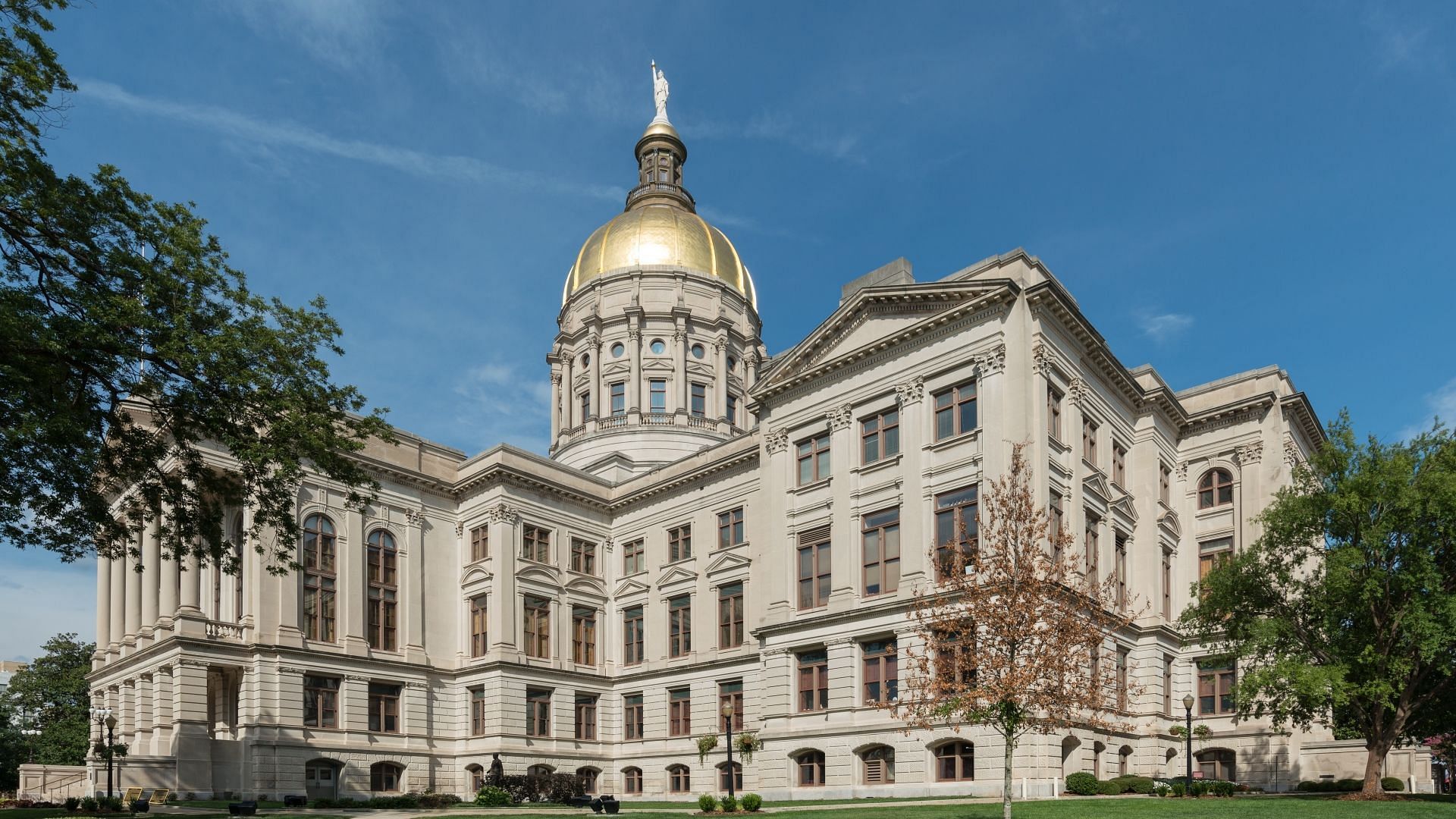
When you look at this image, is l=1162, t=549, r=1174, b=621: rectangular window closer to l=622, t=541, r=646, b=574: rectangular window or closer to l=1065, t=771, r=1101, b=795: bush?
l=1065, t=771, r=1101, b=795: bush

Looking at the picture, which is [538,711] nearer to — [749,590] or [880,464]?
[749,590]

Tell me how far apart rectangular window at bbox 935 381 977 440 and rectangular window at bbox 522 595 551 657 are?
23.1m

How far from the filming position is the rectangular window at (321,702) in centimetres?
4684

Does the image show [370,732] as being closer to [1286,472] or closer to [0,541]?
[0,541]

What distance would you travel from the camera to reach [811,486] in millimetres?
44406

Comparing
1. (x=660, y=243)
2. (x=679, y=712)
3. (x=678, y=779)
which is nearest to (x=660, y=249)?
(x=660, y=243)

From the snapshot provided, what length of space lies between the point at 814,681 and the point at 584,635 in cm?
1717

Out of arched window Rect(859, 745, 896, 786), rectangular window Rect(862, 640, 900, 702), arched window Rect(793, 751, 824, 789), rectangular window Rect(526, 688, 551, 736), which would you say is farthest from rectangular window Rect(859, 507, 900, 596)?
rectangular window Rect(526, 688, 551, 736)

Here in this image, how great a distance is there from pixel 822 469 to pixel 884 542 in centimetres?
492

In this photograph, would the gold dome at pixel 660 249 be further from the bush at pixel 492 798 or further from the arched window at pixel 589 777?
the bush at pixel 492 798

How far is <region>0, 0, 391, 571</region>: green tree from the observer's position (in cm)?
2164

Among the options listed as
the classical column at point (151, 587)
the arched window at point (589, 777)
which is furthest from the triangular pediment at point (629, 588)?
the classical column at point (151, 587)

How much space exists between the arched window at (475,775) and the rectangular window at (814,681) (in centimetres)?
1719

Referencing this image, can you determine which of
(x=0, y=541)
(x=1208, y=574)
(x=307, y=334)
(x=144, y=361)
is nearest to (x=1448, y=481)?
(x=1208, y=574)
